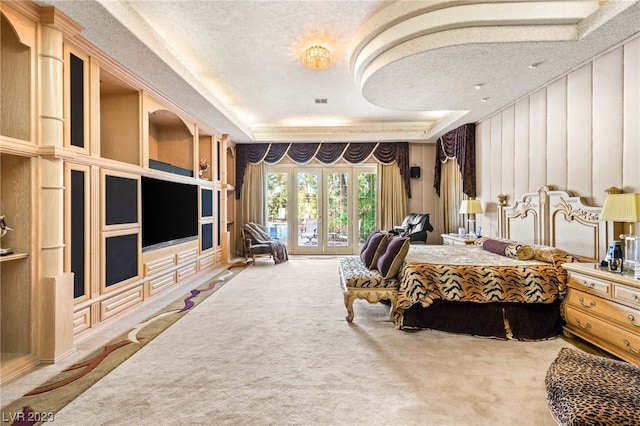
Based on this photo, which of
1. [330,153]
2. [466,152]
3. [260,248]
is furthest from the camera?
[330,153]

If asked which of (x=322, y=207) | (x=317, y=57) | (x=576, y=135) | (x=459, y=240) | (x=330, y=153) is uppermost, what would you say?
(x=317, y=57)

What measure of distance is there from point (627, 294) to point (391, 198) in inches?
210

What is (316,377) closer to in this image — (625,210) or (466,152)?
(625,210)

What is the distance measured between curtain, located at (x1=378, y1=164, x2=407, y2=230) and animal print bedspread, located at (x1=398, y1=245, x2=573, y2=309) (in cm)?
429

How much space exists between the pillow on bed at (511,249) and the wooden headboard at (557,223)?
0.50m

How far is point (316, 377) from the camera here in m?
2.21

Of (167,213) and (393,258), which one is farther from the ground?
(167,213)

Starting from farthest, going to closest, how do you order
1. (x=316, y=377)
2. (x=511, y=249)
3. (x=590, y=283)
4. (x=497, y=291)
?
(x=511, y=249), (x=497, y=291), (x=590, y=283), (x=316, y=377)

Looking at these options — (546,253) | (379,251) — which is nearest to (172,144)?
(379,251)

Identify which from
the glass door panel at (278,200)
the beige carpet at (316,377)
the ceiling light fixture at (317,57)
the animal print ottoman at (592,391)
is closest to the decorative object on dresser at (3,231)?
the beige carpet at (316,377)

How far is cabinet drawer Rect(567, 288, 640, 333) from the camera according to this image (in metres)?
2.24

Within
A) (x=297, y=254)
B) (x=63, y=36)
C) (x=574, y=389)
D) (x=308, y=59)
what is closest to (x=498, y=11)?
(x=308, y=59)

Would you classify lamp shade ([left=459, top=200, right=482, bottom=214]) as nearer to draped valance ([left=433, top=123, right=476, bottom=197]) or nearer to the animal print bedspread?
draped valance ([left=433, top=123, right=476, bottom=197])

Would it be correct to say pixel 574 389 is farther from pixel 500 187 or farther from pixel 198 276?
pixel 198 276
